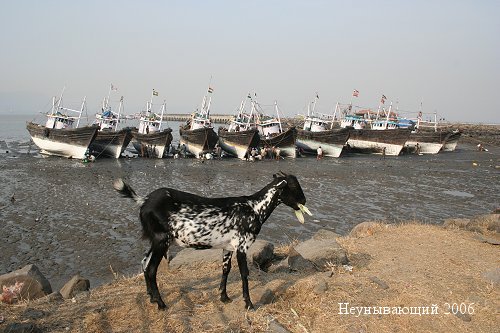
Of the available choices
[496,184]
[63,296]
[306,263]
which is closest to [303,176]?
[496,184]

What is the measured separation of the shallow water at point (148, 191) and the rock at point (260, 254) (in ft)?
11.1

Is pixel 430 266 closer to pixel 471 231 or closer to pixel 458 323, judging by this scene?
pixel 458 323

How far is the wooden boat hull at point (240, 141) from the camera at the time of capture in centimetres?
3741

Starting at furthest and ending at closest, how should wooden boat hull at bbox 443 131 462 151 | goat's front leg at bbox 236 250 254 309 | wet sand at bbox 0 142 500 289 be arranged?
wooden boat hull at bbox 443 131 462 151 → wet sand at bbox 0 142 500 289 → goat's front leg at bbox 236 250 254 309

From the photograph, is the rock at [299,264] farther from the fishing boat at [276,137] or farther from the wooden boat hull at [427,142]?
the wooden boat hull at [427,142]

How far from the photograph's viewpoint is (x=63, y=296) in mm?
6574

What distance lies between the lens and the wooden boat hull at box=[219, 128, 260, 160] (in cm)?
3741

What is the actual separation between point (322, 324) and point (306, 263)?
2.41m

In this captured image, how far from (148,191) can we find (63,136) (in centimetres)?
1930

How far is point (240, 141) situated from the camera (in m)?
38.2

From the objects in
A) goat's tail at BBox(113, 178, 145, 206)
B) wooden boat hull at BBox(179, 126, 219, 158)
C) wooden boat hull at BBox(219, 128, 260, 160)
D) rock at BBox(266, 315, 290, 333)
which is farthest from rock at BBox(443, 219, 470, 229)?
wooden boat hull at BBox(179, 126, 219, 158)

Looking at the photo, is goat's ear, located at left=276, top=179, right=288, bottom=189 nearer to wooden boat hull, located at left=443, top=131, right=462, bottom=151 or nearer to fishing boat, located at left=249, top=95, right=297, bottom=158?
fishing boat, located at left=249, top=95, right=297, bottom=158

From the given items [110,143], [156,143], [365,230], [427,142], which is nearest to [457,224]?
[365,230]

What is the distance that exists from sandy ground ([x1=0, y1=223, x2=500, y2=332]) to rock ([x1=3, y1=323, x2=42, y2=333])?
0.20m
